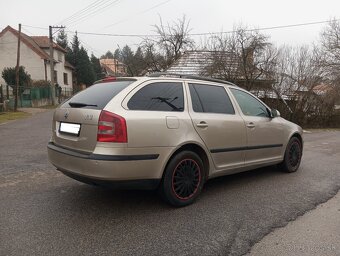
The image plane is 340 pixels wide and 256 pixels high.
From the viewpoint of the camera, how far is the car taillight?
3.78 metres

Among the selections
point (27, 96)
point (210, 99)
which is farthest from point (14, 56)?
point (210, 99)

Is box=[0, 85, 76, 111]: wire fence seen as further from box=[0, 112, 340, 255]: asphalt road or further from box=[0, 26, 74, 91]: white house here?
box=[0, 112, 340, 255]: asphalt road

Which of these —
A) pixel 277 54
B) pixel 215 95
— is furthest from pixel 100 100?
pixel 277 54

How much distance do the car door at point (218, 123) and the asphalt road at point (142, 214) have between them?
57 centimetres

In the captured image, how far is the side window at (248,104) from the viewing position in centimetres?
547

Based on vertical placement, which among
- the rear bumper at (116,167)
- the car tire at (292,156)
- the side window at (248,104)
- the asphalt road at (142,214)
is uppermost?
the side window at (248,104)

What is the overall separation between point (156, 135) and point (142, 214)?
0.97 m

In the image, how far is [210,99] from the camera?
4.96 meters

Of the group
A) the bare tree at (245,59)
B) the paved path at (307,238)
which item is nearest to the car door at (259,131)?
the paved path at (307,238)

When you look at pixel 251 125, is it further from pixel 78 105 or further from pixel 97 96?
pixel 78 105

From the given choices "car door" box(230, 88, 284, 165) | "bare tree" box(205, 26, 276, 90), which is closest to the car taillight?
"car door" box(230, 88, 284, 165)

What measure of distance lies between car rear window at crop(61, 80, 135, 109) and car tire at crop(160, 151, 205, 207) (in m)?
1.09

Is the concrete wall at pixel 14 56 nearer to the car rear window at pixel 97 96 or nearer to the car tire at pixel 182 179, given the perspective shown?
the car rear window at pixel 97 96

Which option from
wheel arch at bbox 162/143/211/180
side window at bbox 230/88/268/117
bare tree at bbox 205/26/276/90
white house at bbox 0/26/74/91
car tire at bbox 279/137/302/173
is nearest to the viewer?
wheel arch at bbox 162/143/211/180
